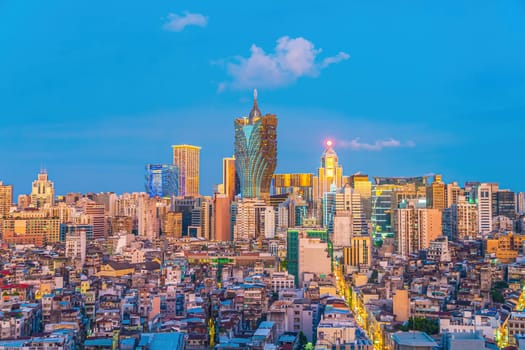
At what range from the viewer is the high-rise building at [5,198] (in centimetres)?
3624

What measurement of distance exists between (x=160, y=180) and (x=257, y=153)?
11.0m

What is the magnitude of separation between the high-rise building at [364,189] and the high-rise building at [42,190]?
1756 cm

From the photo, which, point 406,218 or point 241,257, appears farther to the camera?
point 406,218

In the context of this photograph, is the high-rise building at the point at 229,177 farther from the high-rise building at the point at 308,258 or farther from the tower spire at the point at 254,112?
the high-rise building at the point at 308,258

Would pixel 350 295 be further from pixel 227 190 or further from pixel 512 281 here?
pixel 227 190

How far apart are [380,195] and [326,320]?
27.3 m

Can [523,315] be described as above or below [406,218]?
below

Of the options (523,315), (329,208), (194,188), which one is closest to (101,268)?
(523,315)

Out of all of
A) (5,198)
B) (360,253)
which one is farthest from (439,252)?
(5,198)

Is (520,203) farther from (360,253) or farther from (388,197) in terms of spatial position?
(360,253)

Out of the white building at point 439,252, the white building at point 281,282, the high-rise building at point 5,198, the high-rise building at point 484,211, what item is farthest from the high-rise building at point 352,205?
the high-rise building at point 5,198

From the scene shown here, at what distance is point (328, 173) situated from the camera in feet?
158

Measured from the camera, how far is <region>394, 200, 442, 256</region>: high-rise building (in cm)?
2703

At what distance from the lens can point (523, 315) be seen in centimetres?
1102
